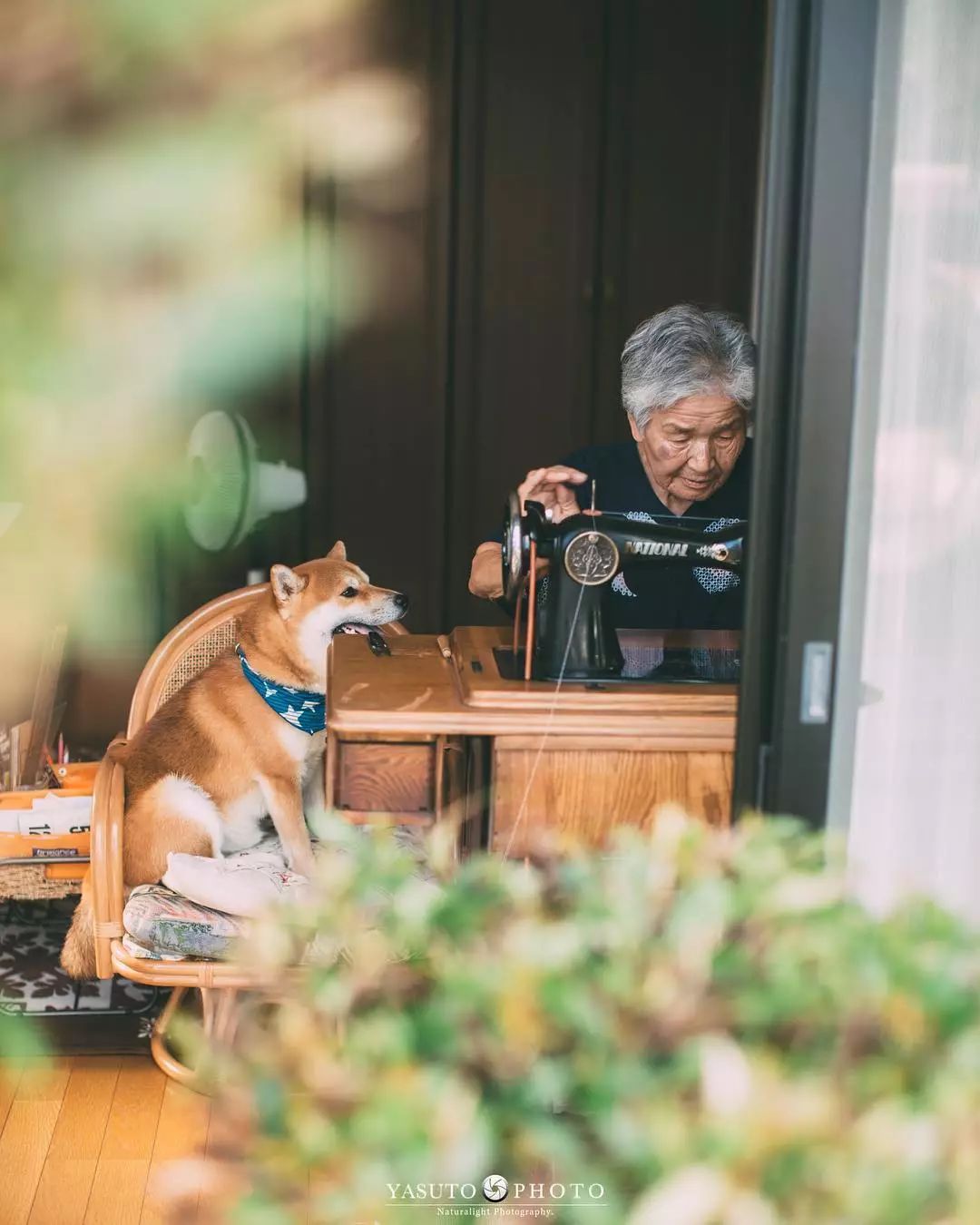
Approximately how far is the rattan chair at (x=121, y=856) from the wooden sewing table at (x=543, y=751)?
26.4 inches

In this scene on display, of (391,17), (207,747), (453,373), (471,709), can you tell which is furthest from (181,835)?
(391,17)

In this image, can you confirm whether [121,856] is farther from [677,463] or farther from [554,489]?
[677,463]

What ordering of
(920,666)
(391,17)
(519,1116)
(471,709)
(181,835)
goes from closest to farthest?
(519,1116) < (920,666) < (471,709) < (181,835) < (391,17)

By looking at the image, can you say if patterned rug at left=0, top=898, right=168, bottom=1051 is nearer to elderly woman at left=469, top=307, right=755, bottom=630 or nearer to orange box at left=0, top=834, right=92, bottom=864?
orange box at left=0, top=834, right=92, bottom=864

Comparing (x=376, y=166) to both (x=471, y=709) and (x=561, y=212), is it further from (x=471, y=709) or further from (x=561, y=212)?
(x=471, y=709)

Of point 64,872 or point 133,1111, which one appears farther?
point 64,872

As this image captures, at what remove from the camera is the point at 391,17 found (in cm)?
352

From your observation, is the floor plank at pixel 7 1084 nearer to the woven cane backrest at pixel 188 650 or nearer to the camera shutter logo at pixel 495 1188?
the woven cane backrest at pixel 188 650

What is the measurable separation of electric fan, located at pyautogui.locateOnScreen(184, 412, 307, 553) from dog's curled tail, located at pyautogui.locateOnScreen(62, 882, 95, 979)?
1.01 meters

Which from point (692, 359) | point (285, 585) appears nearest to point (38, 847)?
point (285, 585)

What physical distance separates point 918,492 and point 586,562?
0.53m

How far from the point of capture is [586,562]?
6.13 ft

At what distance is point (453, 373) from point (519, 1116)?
303cm

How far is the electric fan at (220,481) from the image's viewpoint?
316 centimetres
